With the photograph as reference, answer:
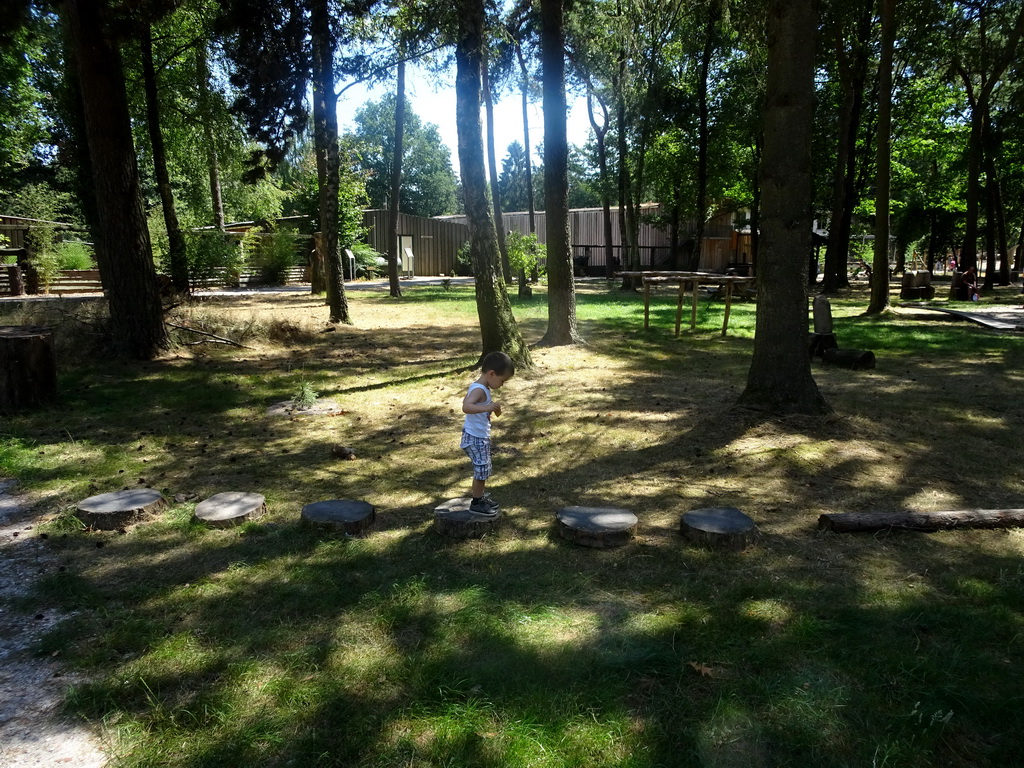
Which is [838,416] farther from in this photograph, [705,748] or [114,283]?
[114,283]

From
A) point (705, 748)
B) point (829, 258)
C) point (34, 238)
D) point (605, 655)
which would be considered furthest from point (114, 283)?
point (829, 258)

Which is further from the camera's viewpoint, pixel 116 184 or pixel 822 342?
pixel 822 342

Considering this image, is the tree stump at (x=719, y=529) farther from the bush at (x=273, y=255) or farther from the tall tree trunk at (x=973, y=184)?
the tall tree trunk at (x=973, y=184)

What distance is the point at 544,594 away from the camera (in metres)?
3.77

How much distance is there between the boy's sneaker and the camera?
4.63 metres

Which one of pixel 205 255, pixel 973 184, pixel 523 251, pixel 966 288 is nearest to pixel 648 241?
pixel 973 184

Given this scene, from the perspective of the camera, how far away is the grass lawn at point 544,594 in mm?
2670

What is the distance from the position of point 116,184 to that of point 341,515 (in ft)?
25.6

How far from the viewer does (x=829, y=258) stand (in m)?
24.7

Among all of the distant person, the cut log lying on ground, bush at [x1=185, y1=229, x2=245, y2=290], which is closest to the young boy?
the cut log lying on ground

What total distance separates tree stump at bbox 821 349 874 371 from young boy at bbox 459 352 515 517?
293 inches

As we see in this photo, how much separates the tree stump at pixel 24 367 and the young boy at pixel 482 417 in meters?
5.75

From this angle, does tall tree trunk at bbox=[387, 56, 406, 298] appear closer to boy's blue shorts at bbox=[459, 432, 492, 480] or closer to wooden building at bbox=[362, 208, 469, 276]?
wooden building at bbox=[362, 208, 469, 276]

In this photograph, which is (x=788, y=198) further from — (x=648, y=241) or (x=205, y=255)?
(x=648, y=241)
